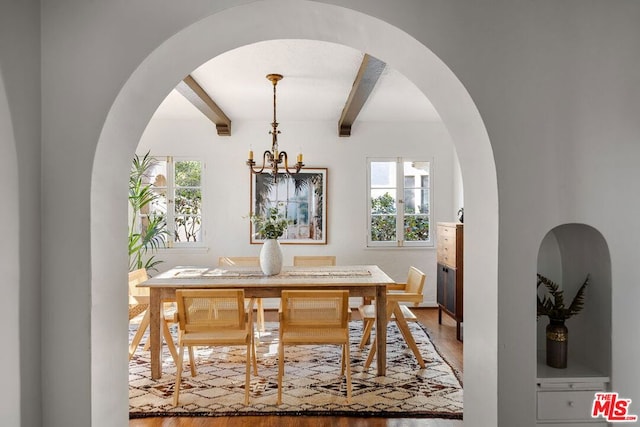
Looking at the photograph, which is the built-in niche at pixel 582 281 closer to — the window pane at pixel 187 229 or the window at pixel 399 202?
the window at pixel 399 202

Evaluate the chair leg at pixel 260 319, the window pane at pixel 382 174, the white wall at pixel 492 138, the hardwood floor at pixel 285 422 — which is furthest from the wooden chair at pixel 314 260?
the white wall at pixel 492 138

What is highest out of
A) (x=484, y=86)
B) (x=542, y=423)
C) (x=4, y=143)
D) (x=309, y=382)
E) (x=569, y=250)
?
(x=484, y=86)

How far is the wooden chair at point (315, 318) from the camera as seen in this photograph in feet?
10.1

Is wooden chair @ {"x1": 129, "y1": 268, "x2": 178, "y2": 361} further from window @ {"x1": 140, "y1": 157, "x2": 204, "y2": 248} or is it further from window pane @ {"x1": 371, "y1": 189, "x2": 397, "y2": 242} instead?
window pane @ {"x1": 371, "y1": 189, "x2": 397, "y2": 242}

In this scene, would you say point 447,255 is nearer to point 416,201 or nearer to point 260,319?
point 416,201

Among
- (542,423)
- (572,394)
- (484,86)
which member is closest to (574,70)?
(484,86)

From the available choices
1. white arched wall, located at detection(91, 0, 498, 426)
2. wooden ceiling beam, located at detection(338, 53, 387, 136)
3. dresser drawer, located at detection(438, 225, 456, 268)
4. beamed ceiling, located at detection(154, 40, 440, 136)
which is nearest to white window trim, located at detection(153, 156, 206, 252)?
beamed ceiling, located at detection(154, 40, 440, 136)

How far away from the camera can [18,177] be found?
5.10 feet

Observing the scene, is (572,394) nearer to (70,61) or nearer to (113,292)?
(113,292)

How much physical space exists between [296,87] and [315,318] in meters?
2.34

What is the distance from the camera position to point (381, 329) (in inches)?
141

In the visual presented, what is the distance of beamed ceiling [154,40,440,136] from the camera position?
3383 mm

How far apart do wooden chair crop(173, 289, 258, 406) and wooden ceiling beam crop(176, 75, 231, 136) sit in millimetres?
1902

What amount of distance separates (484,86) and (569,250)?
3.07 feet
